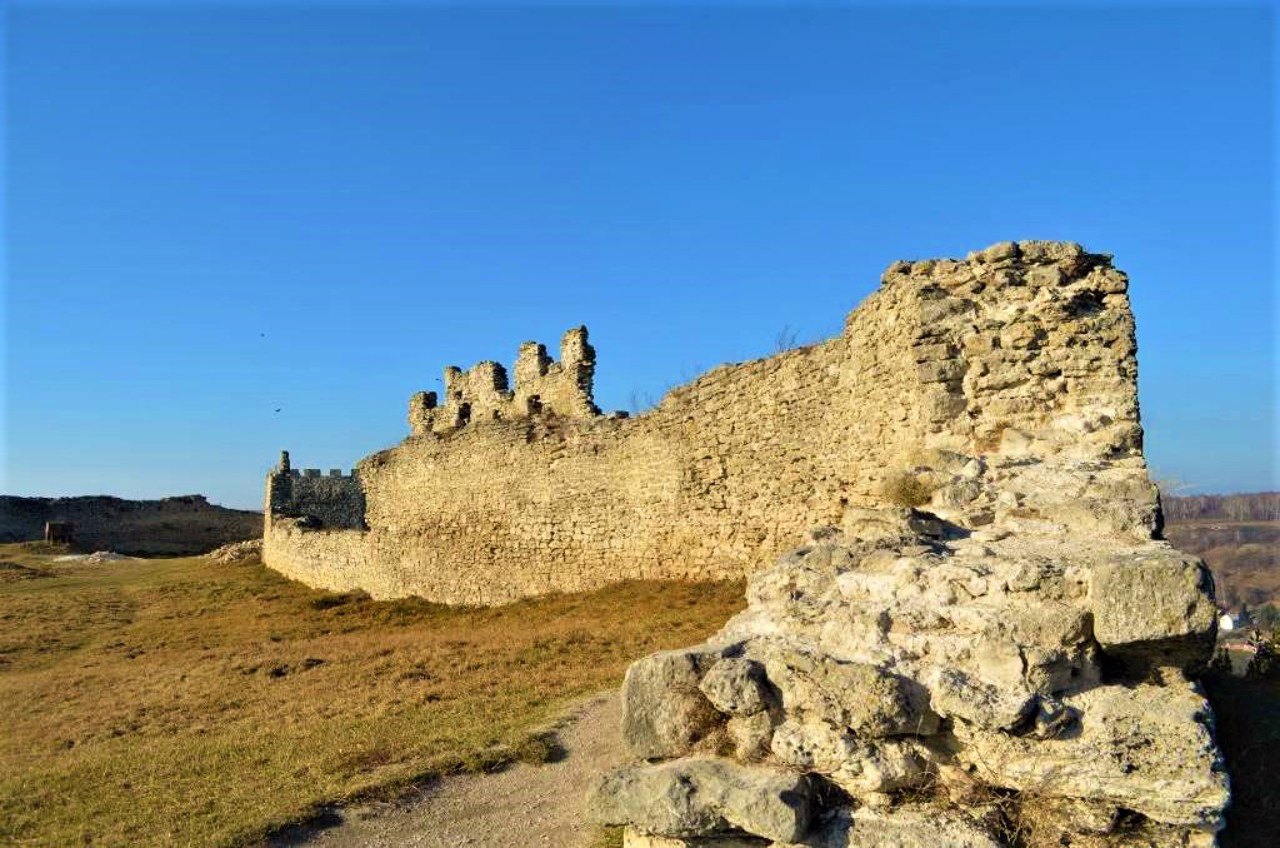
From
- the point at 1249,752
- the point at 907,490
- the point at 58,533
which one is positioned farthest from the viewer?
the point at 58,533

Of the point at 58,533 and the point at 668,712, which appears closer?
the point at 668,712

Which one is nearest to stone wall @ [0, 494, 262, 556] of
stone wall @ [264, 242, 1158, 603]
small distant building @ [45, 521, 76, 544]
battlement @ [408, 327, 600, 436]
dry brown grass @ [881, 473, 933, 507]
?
small distant building @ [45, 521, 76, 544]

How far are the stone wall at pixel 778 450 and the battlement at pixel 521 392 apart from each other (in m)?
0.06

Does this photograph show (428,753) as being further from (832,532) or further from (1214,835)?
(1214,835)

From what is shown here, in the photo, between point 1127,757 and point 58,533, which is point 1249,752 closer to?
point 1127,757

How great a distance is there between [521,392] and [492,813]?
16.5m

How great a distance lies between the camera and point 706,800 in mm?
3432

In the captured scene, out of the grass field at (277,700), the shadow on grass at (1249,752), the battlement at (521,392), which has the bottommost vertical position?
the grass field at (277,700)

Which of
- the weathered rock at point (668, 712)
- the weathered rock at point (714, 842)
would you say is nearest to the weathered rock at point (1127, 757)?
the weathered rock at point (714, 842)

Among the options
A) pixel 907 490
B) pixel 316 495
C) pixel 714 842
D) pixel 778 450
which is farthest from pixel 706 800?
pixel 316 495

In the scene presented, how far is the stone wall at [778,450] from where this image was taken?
6.33m

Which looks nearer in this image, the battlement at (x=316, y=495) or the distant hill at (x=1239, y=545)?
the distant hill at (x=1239, y=545)

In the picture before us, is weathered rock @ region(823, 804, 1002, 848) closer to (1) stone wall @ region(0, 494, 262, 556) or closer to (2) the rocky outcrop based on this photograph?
(2) the rocky outcrop

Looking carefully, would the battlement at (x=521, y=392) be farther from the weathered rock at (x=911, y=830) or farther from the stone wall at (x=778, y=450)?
the weathered rock at (x=911, y=830)
